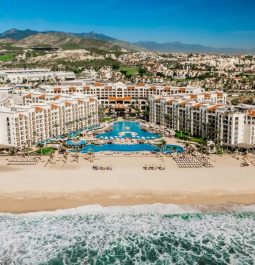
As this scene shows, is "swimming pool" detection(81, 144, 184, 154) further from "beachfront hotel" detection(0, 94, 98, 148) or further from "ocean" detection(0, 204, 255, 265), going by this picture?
"ocean" detection(0, 204, 255, 265)

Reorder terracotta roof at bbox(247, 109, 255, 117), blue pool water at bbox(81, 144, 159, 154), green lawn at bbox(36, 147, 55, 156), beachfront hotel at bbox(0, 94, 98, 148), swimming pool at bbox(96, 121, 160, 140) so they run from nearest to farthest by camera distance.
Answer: green lawn at bbox(36, 147, 55, 156) < terracotta roof at bbox(247, 109, 255, 117) < beachfront hotel at bbox(0, 94, 98, 148) < blue pool water at bbox(81, 144, 159, 154) < swimming pool at bbox(96, 121, 160, 140)

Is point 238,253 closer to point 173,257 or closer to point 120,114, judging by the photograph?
point 173,257

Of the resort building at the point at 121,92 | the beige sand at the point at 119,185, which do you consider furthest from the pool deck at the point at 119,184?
the resort building at the point at 121,92

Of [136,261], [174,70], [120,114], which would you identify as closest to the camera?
[136,261]

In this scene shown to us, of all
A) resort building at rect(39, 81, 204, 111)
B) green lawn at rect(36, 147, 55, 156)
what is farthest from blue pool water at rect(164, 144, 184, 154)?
resort building at rect(39, 81, 204, 111)

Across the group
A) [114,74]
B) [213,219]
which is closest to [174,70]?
[114,74]

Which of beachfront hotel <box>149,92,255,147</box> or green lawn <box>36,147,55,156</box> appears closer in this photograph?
green lawn <box>36,147,55,156</box>

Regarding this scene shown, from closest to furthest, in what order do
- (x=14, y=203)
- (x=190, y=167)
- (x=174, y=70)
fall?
1. (x=14, y=203)
2. (x=190, y=167)
3. (x=174, y=70)
